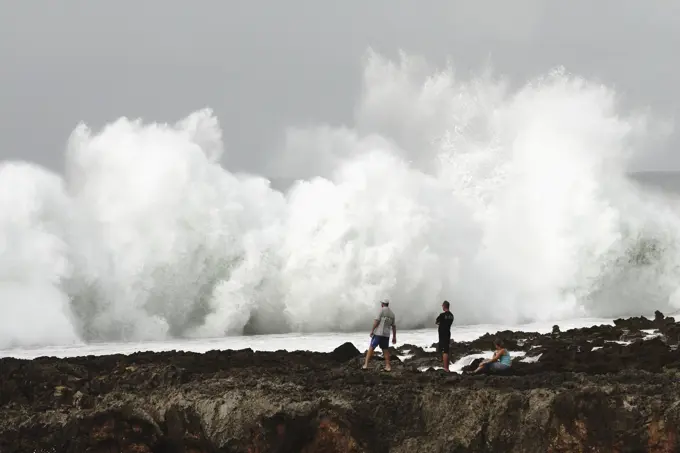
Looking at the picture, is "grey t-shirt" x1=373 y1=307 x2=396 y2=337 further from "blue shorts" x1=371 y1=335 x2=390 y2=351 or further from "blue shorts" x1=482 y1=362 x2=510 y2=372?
"blue shorts" x1=482 y1=362 x2=510 y2=372

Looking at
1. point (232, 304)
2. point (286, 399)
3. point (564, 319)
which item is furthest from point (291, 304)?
point (286, 399)

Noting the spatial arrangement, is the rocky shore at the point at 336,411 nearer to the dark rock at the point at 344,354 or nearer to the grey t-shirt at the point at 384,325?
the grey t-shirt at the point at 384,325

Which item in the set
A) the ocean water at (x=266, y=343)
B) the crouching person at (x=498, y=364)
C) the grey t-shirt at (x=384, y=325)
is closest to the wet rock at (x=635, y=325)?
the ocean water at (x=266, y=343)

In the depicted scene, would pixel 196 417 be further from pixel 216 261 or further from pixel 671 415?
pixel 216 261

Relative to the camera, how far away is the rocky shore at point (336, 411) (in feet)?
31.6

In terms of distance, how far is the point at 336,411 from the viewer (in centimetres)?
1021

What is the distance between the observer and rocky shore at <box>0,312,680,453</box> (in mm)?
9624

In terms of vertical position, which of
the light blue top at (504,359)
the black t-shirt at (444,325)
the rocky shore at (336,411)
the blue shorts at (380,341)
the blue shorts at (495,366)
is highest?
the black t-shirt at (444,325)

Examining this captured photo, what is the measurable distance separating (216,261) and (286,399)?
16423mm

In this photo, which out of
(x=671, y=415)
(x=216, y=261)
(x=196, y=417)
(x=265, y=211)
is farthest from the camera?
(x=265, y=211)

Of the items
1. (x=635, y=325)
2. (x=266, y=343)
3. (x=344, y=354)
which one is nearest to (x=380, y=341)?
(x=344, y=354)

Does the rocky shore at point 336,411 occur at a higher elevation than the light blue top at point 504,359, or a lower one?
lower

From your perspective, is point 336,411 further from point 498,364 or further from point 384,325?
point 384,325

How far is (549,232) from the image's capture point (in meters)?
31.0
